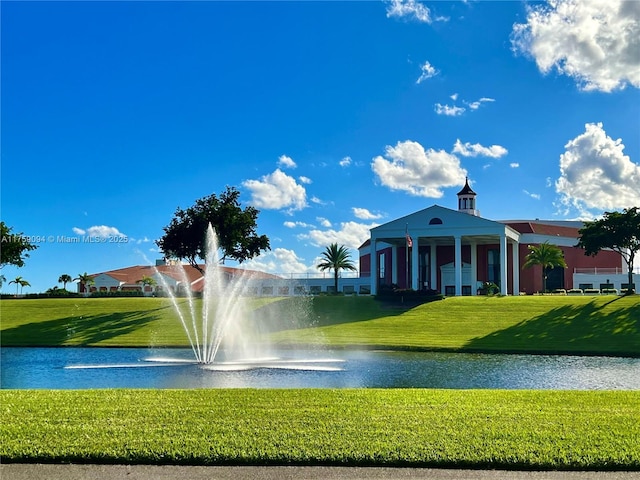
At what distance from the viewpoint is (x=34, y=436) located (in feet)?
28.9

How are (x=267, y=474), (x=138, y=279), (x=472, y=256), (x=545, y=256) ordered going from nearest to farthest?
1. (x=267, y=474)
2. (x=545, y=256)
3. (x=472, y=256)
4. (x=138, y=279)

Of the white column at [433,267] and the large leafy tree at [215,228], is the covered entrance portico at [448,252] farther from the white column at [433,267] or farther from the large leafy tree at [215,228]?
the large leafy tree at [215,228]

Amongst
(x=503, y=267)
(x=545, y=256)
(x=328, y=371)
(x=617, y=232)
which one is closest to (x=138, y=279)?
(x=503, y=267)

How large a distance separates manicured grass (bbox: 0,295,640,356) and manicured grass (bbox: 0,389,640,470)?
62.8ft

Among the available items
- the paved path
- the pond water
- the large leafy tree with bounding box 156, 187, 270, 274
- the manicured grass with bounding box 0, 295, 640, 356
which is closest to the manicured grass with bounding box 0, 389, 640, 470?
the paved path

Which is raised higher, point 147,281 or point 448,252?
point 448,252

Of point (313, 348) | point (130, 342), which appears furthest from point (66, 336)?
point (313, 348)

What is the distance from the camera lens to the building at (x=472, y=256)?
2203 inches

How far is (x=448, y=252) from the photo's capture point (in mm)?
63344

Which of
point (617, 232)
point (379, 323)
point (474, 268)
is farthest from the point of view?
point (474, 268)

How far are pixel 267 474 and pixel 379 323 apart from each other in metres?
33.1

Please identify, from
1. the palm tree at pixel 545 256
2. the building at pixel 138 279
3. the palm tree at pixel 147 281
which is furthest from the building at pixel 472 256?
the palm tree at pixel 147 281

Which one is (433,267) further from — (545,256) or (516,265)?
(545,256)

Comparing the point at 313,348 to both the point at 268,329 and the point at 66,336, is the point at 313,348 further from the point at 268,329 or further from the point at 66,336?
the point at 66,336
